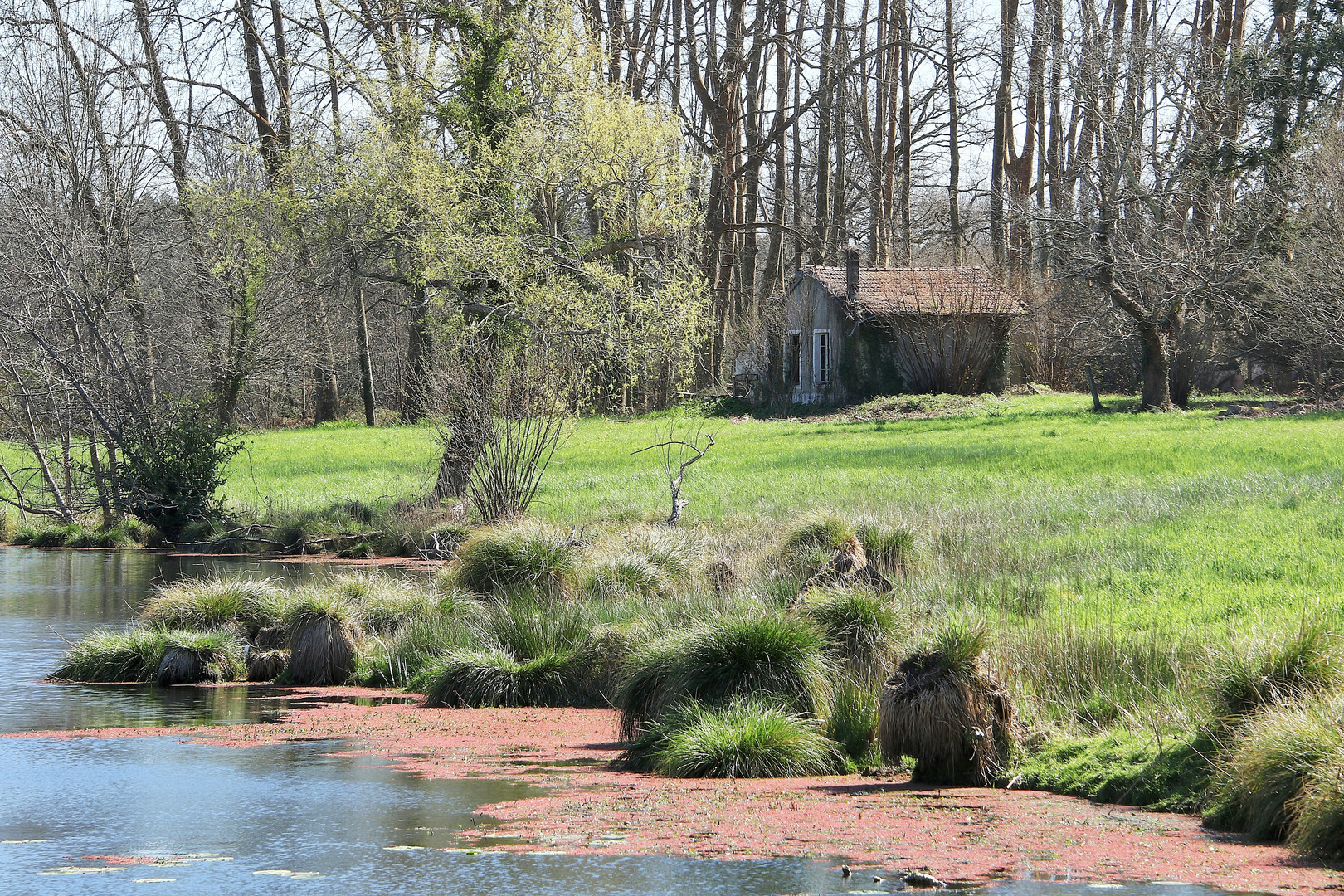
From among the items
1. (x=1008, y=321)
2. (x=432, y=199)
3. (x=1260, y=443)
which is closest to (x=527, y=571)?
(x=432, y=199)

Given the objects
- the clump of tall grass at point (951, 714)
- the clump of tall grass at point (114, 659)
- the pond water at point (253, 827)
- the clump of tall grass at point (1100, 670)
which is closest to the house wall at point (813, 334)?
the clump of tall grass at point (114, 659)

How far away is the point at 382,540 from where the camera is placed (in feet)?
74.1

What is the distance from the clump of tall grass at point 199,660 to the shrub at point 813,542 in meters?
5.77

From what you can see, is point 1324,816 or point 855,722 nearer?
point 1324,816

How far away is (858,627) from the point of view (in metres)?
10.6

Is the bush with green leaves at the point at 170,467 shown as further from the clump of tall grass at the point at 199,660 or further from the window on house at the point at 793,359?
the window on house at the point at 793,359

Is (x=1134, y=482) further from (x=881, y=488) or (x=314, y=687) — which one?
(x=314, y=687)

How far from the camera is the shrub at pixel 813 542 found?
14.3 m

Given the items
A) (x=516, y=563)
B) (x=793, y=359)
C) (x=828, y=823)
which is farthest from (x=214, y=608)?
(x=793, y=359)

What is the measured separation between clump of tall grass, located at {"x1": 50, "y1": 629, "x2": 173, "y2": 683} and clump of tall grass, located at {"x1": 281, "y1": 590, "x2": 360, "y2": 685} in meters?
1.20

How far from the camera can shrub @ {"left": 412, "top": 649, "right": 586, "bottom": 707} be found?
12102 mm

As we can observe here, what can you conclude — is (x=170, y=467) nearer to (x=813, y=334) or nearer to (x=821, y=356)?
(x=813, y=334)

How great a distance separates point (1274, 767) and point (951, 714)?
6.78 ft

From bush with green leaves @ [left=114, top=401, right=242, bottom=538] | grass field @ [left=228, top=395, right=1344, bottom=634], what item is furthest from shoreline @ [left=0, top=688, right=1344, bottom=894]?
bush with green leaves @ [left=114, top=401, right=242, bottom=538]
